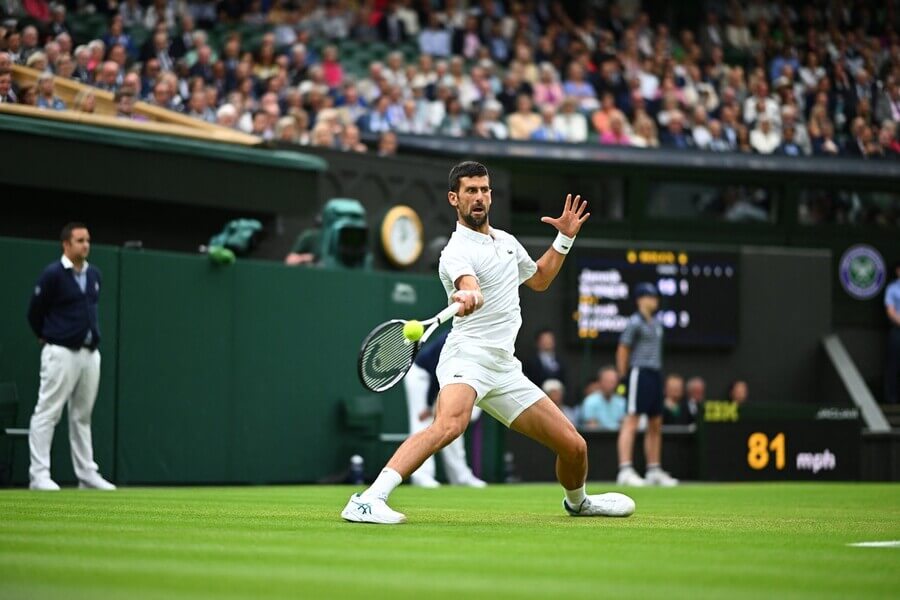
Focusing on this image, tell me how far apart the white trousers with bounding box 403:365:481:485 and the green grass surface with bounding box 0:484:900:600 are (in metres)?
5.91

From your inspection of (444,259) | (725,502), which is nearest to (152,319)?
(725,502)

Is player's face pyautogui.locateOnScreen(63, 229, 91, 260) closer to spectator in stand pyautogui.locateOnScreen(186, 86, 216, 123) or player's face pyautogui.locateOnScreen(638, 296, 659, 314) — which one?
spectator in stand pyautogui.locateOnScreen(186, 86, 216, 123)

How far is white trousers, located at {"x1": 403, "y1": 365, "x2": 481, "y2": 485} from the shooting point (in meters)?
16.8

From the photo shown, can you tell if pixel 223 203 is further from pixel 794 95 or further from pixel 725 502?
pixel 794 95

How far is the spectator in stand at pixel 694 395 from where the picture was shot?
73.0 feet

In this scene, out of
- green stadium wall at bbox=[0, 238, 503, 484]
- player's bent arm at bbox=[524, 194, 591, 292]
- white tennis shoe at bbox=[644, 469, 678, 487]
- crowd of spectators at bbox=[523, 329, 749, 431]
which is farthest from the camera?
crowd of spectators at bbox=[523, 329, 749, 431]

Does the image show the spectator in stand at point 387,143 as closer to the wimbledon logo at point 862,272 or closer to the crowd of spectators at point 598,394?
the crowd of spectators at point 598,394

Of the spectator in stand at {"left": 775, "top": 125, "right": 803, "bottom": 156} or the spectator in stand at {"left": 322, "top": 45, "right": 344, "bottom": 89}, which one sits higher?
the spectator in stand at {"left": 322, "top": 45, "right": 344, "bottom": 89}

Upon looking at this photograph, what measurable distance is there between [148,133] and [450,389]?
8845 mm

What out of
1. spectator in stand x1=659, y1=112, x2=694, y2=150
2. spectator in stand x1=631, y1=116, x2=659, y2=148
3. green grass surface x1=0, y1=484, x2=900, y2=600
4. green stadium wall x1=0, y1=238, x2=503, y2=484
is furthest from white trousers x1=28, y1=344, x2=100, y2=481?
spectator in stand x1=659, y1=112, x2=694, y2=150

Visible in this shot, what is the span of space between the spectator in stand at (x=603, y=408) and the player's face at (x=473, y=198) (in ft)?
42.8

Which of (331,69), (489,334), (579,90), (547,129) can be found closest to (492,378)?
(489,334)

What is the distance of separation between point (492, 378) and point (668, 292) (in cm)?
1494

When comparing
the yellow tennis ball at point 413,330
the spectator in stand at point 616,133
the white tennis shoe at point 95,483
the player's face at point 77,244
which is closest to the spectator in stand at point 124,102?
the player's face at point 77,244
